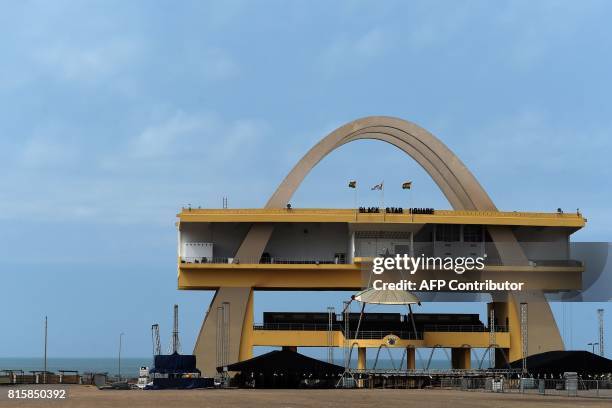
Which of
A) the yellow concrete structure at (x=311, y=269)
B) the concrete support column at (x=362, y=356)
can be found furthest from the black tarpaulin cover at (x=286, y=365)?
the yellow concrete structure at (x=311, y=269)

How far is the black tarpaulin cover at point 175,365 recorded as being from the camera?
65.1 m

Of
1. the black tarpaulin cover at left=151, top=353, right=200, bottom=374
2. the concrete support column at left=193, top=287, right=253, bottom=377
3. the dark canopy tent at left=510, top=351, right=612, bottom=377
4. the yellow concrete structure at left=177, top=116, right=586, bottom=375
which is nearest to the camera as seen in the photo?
the dark canopy tent at left=510, top=351, right=612, bottom=377

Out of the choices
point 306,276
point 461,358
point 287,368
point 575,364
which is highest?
point 306,276

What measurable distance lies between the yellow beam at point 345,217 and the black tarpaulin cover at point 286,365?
14.0 m

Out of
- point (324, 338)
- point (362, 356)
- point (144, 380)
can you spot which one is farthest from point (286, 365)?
point (144, 380)

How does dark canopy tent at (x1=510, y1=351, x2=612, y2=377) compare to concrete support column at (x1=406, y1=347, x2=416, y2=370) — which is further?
concrete support column at (x1=406, y1=347, x2=416, y2=370)

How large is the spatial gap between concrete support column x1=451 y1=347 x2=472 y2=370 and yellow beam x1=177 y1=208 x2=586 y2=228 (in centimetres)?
949

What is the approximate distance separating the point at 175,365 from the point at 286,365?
9459 millimetres

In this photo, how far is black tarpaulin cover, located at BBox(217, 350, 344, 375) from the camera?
59531 mm

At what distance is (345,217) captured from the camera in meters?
72.1

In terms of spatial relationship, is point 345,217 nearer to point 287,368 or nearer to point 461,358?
point 461,358

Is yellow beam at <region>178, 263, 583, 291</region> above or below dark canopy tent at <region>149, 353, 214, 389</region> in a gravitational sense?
above
